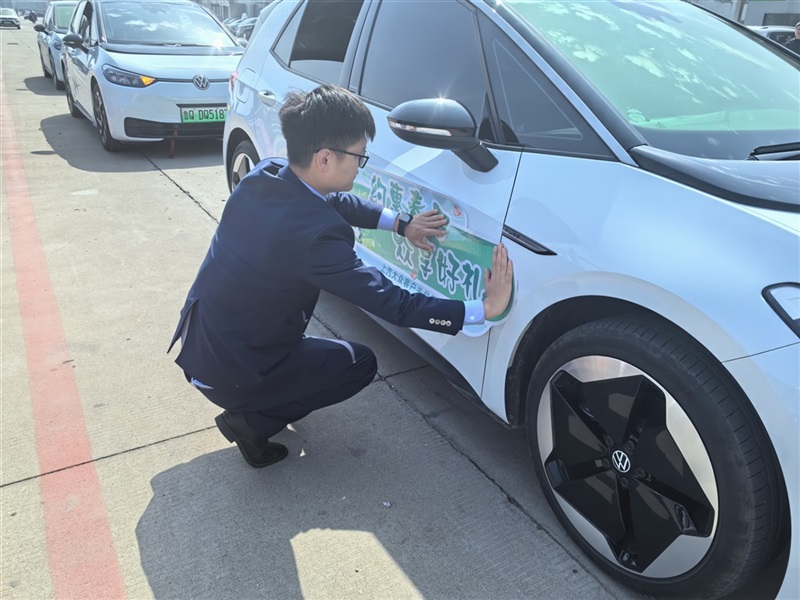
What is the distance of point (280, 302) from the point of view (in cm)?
216

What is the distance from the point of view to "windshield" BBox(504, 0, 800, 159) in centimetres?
192

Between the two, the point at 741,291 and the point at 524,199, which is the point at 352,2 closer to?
the point at 524,199

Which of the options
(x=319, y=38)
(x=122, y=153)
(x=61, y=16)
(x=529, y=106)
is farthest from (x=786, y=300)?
(x=61, y=16)

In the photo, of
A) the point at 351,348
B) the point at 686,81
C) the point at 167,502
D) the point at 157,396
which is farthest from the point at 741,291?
the point at 157,396

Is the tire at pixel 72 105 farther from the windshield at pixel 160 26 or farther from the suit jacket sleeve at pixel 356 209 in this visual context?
the suit jacket sleeve at pixel 356 209

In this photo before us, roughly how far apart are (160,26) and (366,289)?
683 cm

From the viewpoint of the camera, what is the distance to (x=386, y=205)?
103 inches

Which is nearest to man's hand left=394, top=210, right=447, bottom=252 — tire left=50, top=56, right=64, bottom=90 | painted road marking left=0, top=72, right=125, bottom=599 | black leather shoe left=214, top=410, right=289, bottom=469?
black leather shoe left=214, top=410, right=289, bottom=469

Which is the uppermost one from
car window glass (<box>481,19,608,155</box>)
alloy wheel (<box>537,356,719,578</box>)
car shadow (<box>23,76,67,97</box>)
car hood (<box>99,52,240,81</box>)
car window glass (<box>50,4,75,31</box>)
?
car window glass (<box>481,19,608,155</box>)

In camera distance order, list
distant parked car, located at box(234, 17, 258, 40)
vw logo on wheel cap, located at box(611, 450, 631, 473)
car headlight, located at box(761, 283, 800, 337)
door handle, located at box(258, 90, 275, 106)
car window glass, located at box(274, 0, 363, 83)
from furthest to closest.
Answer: distant parked car, located at box(234, 17, 258, 40), door handle, located at box(258, 90, 275, 106), car window glass, located at box(274, 0, 363, 83), vw logo on wheel cap, located at box(611, 450, 631, 473), car headlight, located at box(761, 283, 800, 337)

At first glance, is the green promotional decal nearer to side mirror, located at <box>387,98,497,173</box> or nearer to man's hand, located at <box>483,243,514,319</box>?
man's hand, located at <box>483,243,514,319</box>

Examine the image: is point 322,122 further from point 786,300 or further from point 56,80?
point 56,80

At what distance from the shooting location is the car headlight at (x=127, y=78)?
6.59 meters

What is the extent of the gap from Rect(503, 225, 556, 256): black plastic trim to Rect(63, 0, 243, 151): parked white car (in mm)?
5726
